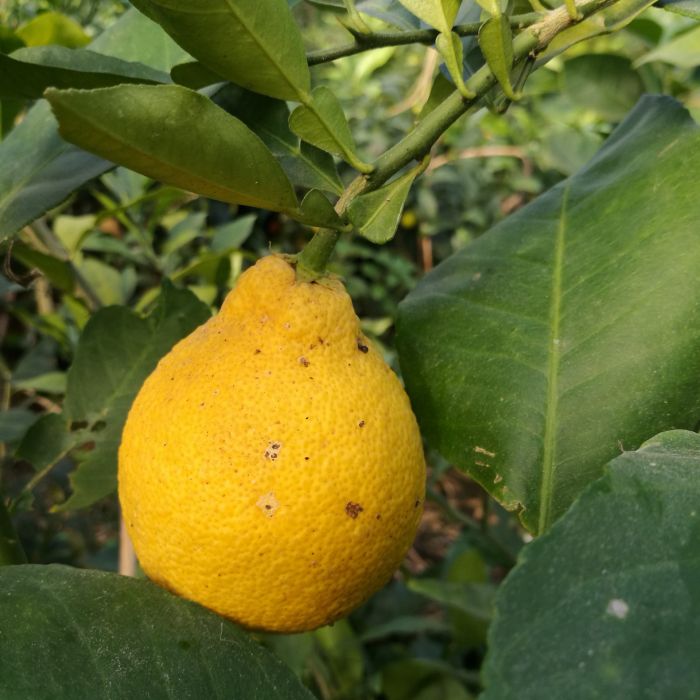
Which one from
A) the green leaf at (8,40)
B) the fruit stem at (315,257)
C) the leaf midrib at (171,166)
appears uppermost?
the green leaf at (8,40)

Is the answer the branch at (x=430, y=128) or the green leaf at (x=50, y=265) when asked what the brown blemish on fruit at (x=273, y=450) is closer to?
the branch at (x=430, y=128)

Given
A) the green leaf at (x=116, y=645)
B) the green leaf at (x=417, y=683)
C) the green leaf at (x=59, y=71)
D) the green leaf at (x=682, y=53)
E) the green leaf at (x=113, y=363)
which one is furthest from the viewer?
the green leaf at (x=417, y=683)

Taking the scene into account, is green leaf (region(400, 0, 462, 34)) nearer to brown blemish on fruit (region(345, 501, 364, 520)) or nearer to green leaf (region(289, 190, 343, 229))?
green leaf (region(289, 190, 343, 229))

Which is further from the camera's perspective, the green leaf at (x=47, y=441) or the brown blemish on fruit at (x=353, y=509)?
the green leaf at (x=47, y=441)

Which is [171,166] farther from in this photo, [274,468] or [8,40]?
[8,40]

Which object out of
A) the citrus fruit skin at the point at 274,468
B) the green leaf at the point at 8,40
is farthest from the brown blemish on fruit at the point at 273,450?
the green leaf at the point at 8,40

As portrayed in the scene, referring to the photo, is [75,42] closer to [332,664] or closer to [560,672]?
[560,672]

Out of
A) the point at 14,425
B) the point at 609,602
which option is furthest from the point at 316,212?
the point at 14,425
